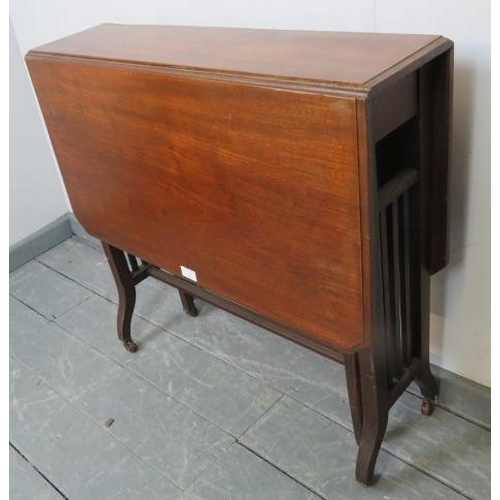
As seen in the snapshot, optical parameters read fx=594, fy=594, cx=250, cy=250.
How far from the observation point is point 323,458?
4.72ft

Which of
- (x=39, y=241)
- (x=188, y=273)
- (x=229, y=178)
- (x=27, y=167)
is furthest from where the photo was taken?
(x=39, y=241)

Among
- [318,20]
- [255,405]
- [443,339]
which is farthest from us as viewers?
[255,405]

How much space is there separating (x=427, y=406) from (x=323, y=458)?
0.98ft

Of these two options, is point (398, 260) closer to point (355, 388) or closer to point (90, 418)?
point (355, 388)

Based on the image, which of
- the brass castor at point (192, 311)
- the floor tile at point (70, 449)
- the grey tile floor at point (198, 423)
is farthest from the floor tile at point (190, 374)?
the floor tile at point (70, 449)

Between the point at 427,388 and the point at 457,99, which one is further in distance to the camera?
the point at 427,388

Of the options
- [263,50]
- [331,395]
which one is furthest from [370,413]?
[263,50]

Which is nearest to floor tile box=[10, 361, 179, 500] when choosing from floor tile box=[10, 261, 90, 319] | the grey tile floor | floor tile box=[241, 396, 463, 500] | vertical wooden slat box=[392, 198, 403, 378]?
the grey tile floor

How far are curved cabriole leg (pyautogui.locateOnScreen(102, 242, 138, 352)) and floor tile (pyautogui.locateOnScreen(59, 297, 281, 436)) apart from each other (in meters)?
0.05

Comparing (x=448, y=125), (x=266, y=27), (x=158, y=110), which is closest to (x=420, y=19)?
(x=448, y=125)

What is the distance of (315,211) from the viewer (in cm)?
100

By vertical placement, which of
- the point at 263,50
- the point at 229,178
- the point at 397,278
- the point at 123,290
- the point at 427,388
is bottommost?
the point at 427,388

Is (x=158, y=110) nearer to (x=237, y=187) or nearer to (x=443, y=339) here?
(x=237, y=187)

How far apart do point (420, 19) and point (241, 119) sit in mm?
416
